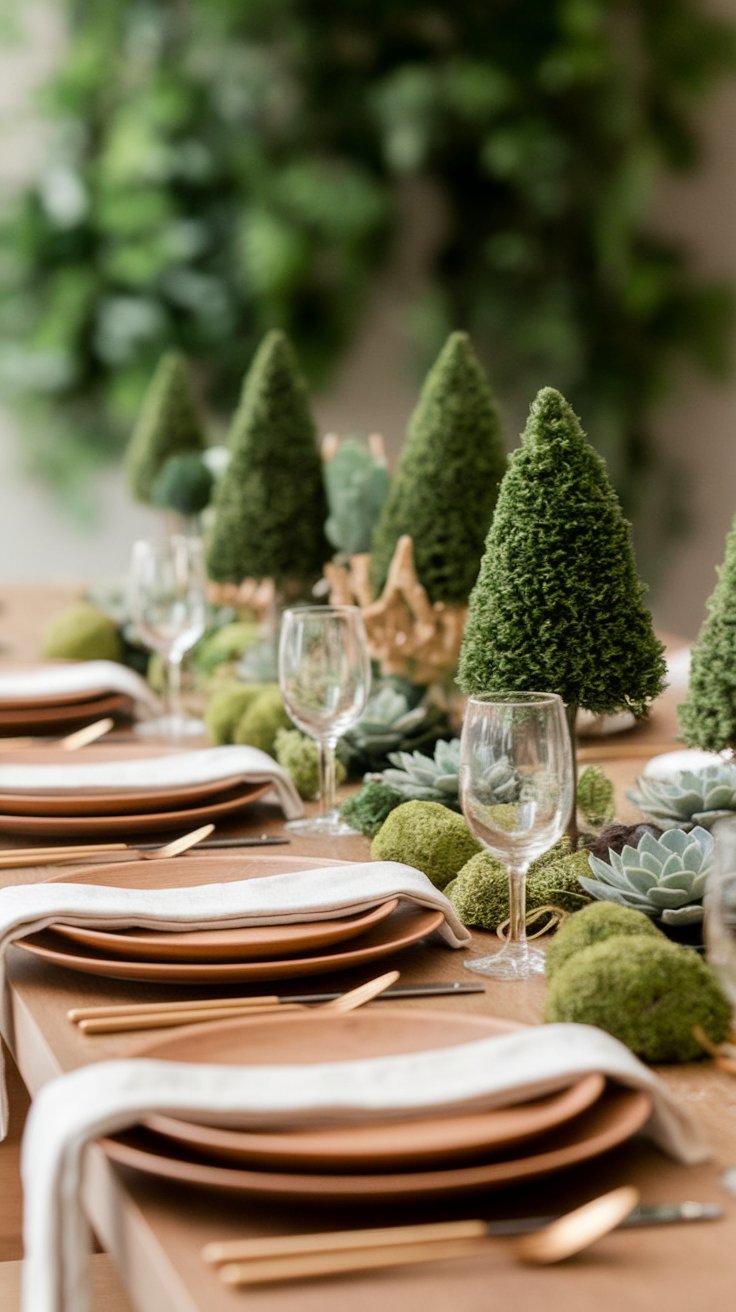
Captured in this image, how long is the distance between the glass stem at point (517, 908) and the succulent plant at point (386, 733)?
491mm

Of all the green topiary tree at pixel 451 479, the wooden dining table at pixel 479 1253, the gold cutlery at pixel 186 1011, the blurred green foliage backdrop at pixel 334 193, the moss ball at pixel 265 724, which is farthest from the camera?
the blurred green foliage backdrop at pixel 334 193

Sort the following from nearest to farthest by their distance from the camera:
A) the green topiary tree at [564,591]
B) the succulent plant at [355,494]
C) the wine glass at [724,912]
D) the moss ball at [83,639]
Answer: the wine glass at [724,912], the green topiary tree at [564,591], the succulent plant at [355,494], the moss ball at [83,639]

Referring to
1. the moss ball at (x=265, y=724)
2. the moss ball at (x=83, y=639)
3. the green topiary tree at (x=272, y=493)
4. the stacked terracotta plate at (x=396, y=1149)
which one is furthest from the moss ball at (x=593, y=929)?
the moss ball at (x=83, y=639)

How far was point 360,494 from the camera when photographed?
6.21 ft

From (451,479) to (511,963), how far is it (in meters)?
0.84

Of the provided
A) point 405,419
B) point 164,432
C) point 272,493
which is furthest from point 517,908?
point 405,419

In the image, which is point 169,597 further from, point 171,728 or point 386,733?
point 386,733

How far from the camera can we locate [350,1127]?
0.72 m

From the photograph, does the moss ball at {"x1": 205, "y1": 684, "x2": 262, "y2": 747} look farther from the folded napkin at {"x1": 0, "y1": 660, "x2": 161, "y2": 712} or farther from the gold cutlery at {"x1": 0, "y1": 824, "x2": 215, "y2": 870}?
the gold cutlery at {"x1": 0, "y1": 824, "x2": 215, "y2": 870}

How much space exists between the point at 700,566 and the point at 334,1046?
522 centimetres

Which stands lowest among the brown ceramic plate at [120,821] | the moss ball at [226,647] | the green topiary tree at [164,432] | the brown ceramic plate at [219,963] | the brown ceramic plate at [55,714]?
the brown ceramic plate at [219,963]

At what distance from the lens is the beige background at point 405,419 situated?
214 inches

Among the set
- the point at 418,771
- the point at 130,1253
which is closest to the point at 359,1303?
the point at 130,1253

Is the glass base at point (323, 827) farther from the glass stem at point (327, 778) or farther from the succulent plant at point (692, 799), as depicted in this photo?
the succulent plant at point (692, 799)
